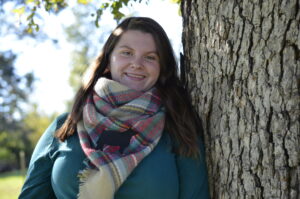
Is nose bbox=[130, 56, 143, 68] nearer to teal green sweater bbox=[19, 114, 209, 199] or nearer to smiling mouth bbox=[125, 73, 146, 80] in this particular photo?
smiling mouth bbox=[125, 73, 146, 80]

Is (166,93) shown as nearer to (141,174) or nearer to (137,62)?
(137,62)

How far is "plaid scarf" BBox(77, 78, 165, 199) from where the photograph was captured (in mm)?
2215

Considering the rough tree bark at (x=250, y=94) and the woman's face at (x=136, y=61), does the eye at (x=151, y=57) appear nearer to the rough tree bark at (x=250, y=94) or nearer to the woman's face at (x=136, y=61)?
the woman's face at (x=136, y=61)

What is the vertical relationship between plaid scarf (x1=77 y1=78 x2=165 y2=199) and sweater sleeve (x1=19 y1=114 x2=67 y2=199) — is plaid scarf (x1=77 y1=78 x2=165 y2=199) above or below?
above

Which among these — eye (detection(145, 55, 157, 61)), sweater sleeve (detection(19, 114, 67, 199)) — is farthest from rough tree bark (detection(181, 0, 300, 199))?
sweater sleeve (detection(19, 114, 67, 199))

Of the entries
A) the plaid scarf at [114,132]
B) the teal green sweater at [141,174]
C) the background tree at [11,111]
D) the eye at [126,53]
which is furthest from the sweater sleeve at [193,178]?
the background tree at [11,111]

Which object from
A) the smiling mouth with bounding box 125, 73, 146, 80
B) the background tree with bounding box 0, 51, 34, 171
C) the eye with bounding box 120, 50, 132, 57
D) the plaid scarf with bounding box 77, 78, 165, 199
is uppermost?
the eye with bounding box 120, 50, 132, 57

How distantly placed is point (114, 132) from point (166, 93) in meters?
0.41

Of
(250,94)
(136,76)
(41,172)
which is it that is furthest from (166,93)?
(41,172)

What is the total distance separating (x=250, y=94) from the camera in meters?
1.90

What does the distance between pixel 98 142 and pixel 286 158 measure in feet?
3.38

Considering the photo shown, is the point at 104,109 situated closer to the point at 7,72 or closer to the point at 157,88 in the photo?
the point at 157,88

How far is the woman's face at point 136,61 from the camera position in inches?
101

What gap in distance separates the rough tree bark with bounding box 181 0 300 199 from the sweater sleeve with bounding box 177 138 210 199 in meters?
0.05
